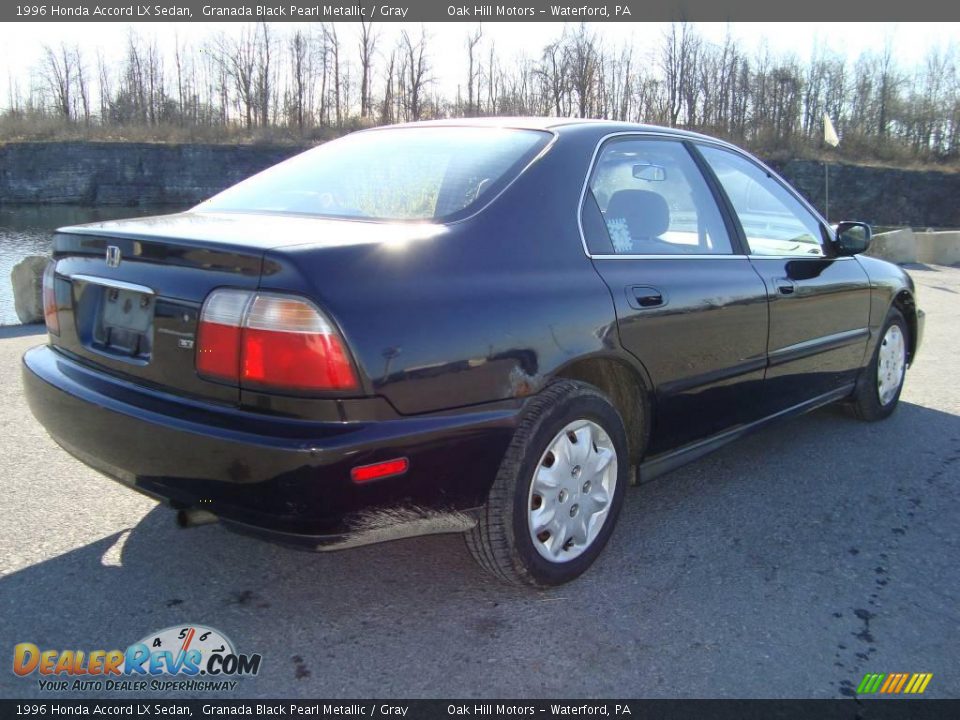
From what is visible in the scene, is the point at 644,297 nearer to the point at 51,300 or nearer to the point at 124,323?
the point at 124,323

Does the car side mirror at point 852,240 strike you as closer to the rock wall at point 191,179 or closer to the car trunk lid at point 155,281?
the car trunk lid at point 155,281

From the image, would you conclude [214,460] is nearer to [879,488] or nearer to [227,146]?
[879,488]

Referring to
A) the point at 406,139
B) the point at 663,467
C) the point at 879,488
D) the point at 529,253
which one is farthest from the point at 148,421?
the point at 879,488

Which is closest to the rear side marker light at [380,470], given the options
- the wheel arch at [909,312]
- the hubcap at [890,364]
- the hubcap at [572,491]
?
the hubcap at [572,491]

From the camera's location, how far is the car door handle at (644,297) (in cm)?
283

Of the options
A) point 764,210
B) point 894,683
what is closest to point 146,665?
point 894,683

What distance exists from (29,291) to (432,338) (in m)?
7.52

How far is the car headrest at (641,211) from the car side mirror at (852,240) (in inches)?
56.3

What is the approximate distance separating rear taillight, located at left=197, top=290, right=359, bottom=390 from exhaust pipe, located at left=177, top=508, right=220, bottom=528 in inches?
16.0

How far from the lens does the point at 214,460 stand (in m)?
2.12

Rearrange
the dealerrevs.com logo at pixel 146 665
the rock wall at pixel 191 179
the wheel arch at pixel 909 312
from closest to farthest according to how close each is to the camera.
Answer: the dealerrevs.com logo at pixel 146 665, the wheel arch at pixel 909 312, the rock wall at pixel 191 179

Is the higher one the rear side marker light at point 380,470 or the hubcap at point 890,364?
the rear side marker light at point 380,470

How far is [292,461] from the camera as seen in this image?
2.02 meters
